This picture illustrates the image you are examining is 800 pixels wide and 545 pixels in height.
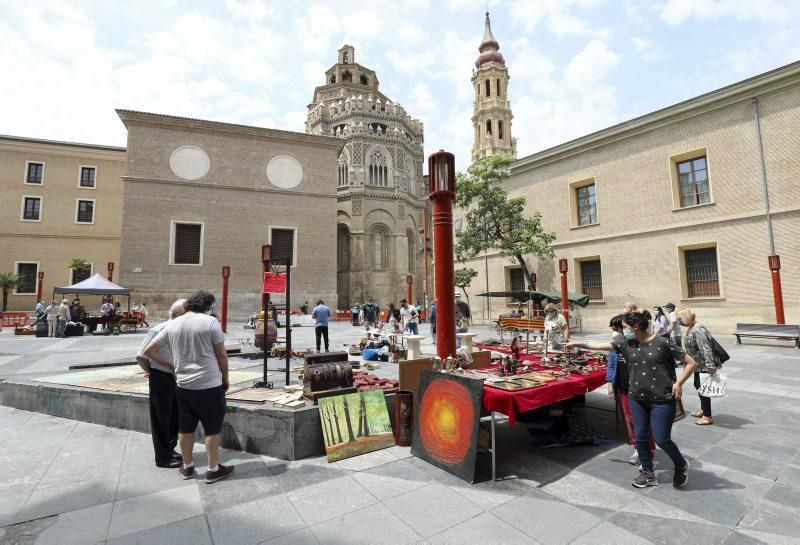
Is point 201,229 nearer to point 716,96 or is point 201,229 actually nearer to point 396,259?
point 396,259

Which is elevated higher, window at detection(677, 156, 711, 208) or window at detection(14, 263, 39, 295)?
window at detection(677, 156, 711, 208)

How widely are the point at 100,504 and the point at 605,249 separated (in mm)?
19302

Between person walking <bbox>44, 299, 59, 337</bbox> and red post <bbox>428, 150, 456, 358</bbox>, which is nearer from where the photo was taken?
red post <bbox>428, 150, 456, 358</bbox>

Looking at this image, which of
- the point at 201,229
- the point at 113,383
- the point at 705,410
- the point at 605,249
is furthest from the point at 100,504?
the point at 201,229

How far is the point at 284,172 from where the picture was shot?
28688mm

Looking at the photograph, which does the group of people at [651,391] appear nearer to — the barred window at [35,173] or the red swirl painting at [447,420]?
the red swirl painting at [447,420]

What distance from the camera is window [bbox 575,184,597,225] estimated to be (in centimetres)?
1898

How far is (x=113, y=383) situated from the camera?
581 centimetres

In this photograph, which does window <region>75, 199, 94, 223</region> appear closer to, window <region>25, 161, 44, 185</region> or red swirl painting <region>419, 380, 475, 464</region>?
window <region>25, 161, 44, 185</region>

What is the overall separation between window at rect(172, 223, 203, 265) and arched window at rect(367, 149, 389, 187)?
1899 cm

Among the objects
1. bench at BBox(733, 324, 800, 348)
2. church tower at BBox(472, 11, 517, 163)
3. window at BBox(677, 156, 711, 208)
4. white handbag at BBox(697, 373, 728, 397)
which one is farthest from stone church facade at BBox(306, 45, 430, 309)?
white handbag at BBox(697, 373, 728, 397)

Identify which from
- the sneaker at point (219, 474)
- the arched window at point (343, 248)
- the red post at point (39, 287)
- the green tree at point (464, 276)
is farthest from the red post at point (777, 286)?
the red post at point (39, 287)

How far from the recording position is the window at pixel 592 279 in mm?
18578

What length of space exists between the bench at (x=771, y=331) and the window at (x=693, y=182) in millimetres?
5537
